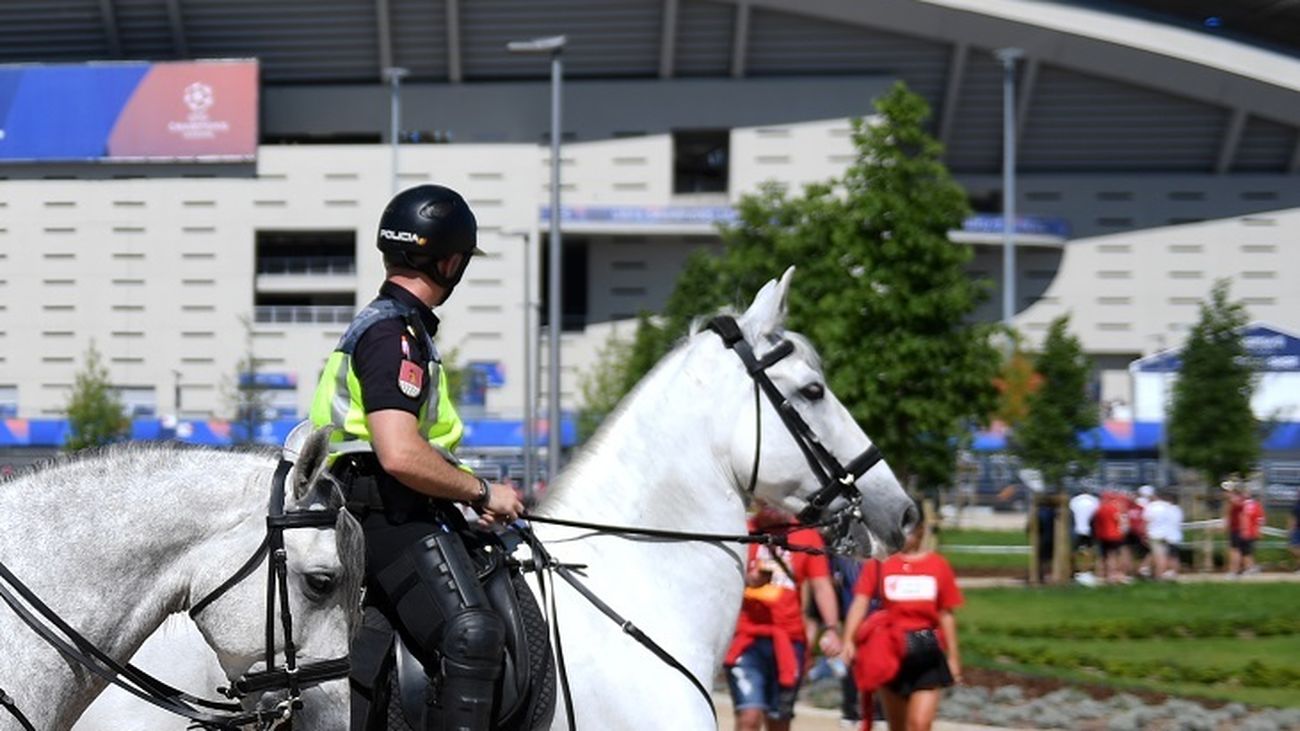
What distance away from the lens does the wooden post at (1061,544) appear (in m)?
33.0

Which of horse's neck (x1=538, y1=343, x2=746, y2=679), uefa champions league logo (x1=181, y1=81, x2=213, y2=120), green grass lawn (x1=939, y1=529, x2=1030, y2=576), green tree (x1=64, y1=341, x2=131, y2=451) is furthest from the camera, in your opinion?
uefa champions league logo (x1=181, y1=81, x2=213, y2=120)

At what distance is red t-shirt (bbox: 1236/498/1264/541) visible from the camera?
113ft

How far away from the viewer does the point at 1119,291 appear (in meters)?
70.3

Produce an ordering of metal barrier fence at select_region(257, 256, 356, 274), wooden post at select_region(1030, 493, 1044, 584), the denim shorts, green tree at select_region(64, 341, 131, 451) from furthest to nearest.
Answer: metal barrier fence at select_region(257, 256, 356, 274), green tree at select_region(64, 341, 131, 451), wooden post at select_region(1030, 493, 1044, 584), the denim shorts

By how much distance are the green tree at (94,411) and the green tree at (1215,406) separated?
30019mm

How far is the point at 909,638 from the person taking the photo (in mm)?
11086

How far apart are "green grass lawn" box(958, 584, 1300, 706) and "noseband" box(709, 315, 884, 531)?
1029 centimetres

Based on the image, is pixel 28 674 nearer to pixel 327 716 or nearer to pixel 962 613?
pixel 327 716

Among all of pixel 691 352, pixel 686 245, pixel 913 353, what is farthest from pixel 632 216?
pixel 691 352

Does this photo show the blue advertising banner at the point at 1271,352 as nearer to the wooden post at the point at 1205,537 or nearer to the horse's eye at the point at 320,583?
the wooden post at the point at 1205,537

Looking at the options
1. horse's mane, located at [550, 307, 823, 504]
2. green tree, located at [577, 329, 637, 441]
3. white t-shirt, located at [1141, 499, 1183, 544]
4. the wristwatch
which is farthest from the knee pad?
green tree, located at [577, 329, 637, 441]

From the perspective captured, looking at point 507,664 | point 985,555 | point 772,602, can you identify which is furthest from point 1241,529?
point 507,664

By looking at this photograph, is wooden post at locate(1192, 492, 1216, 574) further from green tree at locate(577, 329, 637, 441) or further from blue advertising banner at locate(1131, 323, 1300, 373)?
green tree at locate(577, 329, 637, 441)

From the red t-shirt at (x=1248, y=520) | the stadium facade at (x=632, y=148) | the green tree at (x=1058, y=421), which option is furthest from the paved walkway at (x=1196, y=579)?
the stadium facade at (x=632, y=148)
